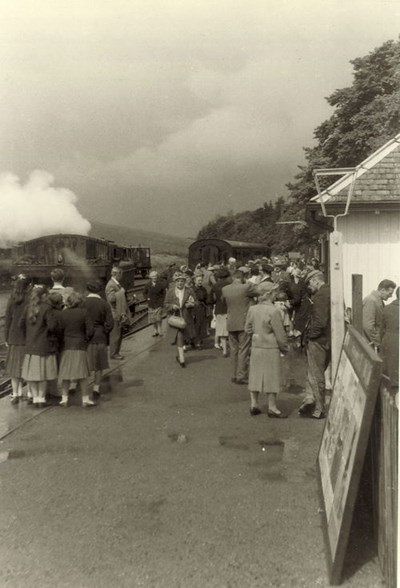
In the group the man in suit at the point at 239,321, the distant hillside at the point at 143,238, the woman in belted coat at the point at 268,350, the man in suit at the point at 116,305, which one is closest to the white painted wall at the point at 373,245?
the man in suit at the point at 239,321

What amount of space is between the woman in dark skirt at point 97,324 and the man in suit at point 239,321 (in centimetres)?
215

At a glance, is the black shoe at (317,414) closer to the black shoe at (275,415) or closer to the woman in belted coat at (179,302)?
the black shoe at (275,415)

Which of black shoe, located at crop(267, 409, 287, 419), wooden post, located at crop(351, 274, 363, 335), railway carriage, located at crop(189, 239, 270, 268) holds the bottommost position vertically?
black shoe, located at crop(267, 409, 287, 419)

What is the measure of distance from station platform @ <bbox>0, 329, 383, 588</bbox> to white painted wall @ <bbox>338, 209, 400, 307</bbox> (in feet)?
12.7

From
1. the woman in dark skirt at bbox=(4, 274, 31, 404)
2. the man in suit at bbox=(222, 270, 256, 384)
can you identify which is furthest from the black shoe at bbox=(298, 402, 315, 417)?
the woman in dark skirt at bbox=(4, 274, 31, 404)

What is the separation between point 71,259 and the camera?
2322 cm

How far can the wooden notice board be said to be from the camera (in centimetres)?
369

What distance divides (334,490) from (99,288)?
17.1ft

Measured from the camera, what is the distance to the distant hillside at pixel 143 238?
7612 centimetres

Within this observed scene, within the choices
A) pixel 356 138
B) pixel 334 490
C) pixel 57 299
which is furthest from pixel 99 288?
pixel 356 138

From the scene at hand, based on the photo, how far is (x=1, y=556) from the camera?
4.30 m

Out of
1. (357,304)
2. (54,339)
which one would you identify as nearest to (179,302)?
(54,339)

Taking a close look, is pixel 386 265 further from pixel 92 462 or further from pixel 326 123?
pixel 326 123

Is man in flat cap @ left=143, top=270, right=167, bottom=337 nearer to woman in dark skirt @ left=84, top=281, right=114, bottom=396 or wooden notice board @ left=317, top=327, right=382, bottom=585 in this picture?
woman in dark skirt @ left=84, top=281, right=114, bottom=396
